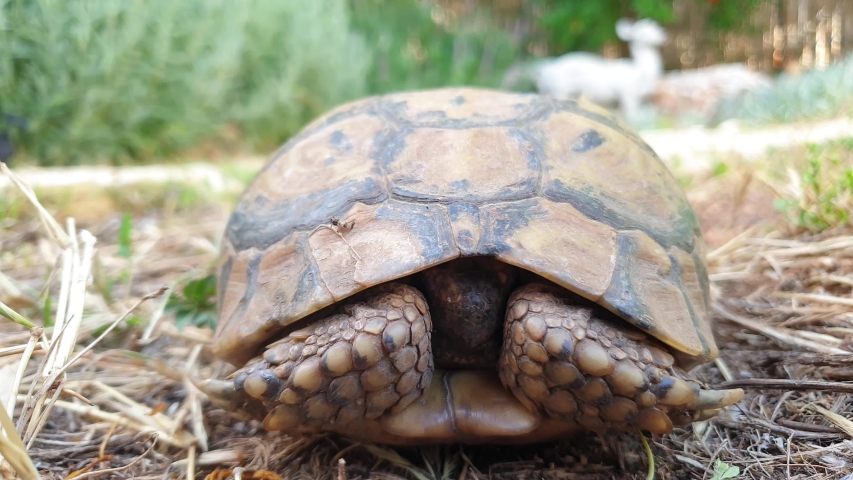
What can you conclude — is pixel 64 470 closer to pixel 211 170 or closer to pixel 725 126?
pixel 211 170

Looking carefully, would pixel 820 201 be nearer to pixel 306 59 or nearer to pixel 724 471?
pixel 724 471

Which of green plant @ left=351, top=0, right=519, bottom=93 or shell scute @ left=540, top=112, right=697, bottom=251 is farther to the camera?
green plant @ left=351, top=0, right=519, bottom=93

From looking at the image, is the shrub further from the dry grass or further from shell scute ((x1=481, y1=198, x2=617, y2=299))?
shell scute ((x1=481, y1=198, x2=617, y2=299))

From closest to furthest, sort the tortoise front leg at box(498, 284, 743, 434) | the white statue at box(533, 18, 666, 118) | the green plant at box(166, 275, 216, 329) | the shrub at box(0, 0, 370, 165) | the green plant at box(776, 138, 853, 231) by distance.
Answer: the tortoise front leg at box(498, 284, 743, 434)
the green plant at box(166, 275, 216, 329)
the green plant at box(776, 138, 853, 231)
the shrub at box(0, 0, 370, 165)
the white statue at box(533, 18, 666, 118)

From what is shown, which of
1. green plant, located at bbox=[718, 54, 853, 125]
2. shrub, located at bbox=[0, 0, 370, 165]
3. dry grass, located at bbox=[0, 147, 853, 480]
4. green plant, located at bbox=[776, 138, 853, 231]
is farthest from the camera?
green plant, located at bbox=[718, 54, 853, 125]

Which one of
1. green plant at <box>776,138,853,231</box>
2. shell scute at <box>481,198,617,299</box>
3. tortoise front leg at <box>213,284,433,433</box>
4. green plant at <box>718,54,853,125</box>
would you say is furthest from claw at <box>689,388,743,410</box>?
green plant at <box>718,54,853,125</box>

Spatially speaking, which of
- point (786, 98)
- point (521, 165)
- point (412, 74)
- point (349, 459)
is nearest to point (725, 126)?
point (786, 98)

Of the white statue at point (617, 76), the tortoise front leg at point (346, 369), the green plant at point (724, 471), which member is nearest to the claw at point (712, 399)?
the green plant at point (724, 471)
